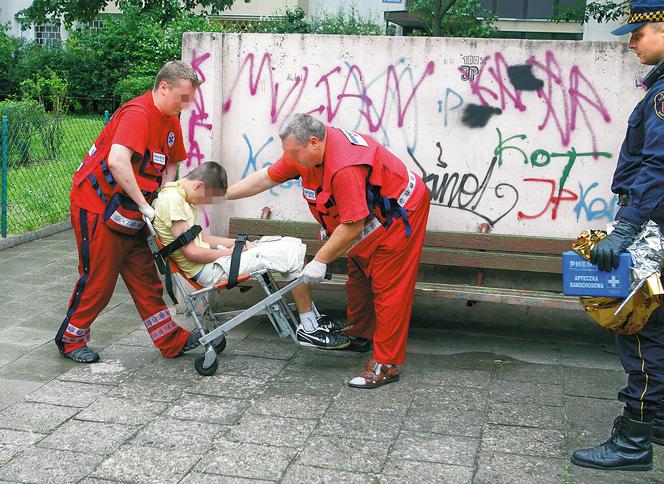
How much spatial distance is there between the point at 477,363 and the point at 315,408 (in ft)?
4.45

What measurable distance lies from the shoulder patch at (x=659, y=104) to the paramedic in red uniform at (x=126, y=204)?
2638 millimetres

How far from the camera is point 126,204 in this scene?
→ 5.29 metres

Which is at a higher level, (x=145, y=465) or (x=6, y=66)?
(x=6, y=66)

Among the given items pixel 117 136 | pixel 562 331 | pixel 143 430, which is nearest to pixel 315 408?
pixel 143 430

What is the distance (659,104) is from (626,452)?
162cm

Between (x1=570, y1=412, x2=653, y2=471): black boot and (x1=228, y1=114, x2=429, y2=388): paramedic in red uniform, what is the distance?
55.6 inches

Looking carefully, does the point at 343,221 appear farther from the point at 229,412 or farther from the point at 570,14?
the point at 570,14

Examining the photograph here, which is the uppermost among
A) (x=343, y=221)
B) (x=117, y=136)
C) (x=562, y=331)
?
(x=117, y=136)

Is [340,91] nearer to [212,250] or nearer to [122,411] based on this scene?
[212,250]

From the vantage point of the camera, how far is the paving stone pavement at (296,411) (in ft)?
13.4

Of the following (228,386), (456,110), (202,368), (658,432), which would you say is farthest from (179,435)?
(456,110)

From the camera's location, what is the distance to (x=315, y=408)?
15.9ft

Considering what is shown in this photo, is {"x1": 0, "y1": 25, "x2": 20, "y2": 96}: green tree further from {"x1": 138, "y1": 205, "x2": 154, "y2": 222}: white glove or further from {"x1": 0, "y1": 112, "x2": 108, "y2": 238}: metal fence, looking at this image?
{"x1": 138, "y1": 205, "x2": 154, "y2": 222}: white glove

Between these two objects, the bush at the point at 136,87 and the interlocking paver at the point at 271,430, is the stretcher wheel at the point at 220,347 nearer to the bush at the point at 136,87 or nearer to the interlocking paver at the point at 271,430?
the interlocking paver at the point at 271,430
